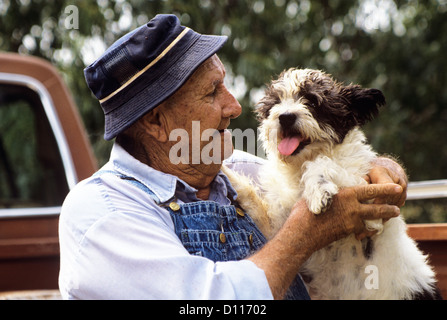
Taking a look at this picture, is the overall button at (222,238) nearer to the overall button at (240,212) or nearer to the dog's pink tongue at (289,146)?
the overall button at (240,212)

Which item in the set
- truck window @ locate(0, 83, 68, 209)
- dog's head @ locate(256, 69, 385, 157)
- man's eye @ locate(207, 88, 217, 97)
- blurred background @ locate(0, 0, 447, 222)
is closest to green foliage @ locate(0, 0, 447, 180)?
blurred background @ locate(0, 0, 447, 222)

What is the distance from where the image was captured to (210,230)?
220cm

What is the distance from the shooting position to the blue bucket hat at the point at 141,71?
2160 mm

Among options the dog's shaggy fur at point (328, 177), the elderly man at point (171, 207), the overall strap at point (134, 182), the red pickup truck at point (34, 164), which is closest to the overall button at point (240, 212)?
the elderly man at point (171, 207)

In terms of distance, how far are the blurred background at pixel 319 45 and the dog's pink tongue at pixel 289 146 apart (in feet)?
15.7

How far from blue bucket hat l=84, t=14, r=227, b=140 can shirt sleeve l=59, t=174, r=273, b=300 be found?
374 millimetres

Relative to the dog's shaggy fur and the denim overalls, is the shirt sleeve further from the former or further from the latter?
the dog's shaggy fur

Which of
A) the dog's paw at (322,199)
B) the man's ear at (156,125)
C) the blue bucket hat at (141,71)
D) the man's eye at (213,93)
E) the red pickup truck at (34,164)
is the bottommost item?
the red pickup truck at (34,164)

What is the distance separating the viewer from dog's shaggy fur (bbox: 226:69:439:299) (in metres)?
2.50

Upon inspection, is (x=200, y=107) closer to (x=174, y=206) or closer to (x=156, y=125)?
(x=156, y=125)

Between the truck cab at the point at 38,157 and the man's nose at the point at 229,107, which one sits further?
the truck cab at the point at 38,157

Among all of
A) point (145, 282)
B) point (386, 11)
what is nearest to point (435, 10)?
point (386, 11)

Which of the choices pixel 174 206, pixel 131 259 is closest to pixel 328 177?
pixel 174 206

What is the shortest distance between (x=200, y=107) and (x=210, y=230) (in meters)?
0.52
